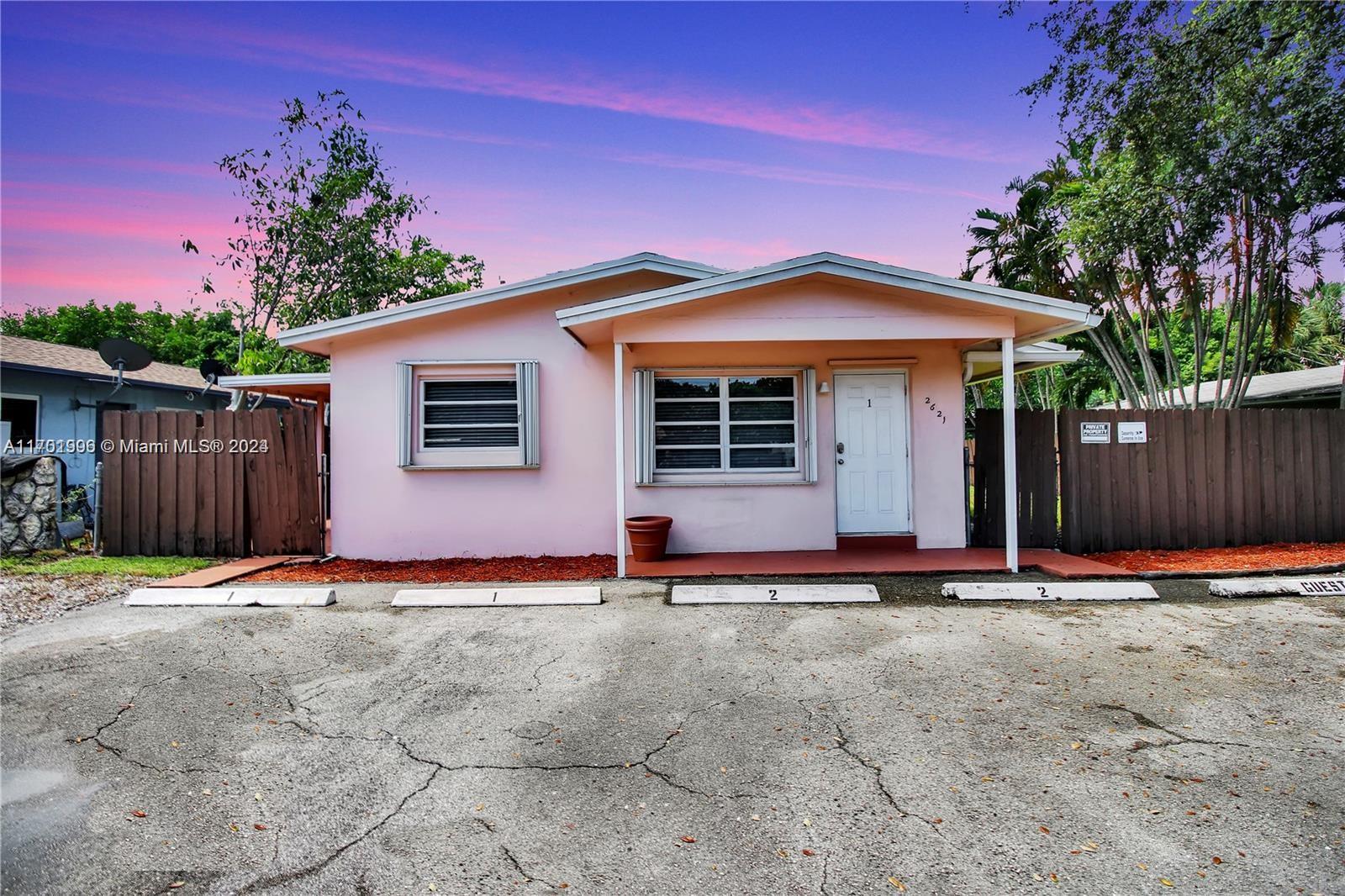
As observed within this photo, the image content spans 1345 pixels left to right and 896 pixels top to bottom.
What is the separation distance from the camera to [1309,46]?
359 inches

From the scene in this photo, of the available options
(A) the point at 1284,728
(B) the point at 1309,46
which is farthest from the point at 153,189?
(B) the point at 1309,46

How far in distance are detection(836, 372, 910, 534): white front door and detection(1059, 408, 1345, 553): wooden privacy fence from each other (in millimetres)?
2088

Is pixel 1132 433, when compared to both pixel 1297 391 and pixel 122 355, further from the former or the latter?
pixel 122 355

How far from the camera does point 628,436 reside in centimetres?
880

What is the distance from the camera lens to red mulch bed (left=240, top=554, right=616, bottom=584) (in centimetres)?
763

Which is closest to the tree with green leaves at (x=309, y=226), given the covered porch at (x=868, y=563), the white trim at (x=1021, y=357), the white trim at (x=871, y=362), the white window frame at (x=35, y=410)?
the white window frame at (x=35, y=410)

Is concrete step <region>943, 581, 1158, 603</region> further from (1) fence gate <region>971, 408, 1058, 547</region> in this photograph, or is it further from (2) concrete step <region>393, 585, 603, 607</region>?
(2) concrete step <region>393, 585, 603, 607</region>

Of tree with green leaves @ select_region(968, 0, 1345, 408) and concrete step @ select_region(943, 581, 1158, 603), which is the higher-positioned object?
tree with green leaves @ select_region(968, 0, 1345, 408)

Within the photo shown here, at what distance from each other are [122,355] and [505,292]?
8.00 metres

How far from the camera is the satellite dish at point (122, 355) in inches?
455

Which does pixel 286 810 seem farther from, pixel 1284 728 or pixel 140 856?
pixel 1284 728

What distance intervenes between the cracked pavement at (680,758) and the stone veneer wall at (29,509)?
507 centimetres

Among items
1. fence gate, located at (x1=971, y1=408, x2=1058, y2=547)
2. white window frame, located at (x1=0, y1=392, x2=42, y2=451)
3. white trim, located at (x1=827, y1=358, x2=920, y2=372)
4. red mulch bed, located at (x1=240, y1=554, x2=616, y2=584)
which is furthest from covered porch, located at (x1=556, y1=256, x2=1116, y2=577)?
white window frame, located at (x1=0, y1=392, x2=42, y2=451)

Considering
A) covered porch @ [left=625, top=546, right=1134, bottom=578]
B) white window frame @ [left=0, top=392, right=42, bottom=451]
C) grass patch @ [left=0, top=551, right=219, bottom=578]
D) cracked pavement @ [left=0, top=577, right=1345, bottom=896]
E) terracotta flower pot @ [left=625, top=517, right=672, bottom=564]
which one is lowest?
cracked pavement @ [left=0, top=577, right=1345, bottom=896]
